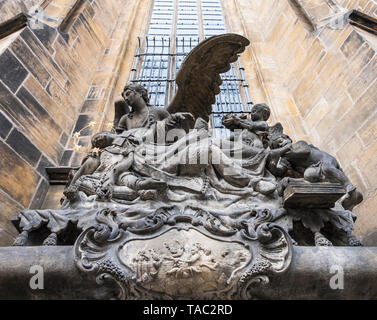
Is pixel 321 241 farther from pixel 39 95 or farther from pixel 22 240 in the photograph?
pixel 39 95

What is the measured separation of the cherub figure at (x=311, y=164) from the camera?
2.66m

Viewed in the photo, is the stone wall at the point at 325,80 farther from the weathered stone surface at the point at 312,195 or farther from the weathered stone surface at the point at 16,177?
the weathered stone surface at the point at 16,177

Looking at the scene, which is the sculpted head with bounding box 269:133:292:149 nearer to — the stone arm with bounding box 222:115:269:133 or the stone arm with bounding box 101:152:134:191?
the stone arm with bounding box 222:115:269:133

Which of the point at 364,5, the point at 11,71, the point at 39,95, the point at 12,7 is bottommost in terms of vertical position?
the point at 39,95

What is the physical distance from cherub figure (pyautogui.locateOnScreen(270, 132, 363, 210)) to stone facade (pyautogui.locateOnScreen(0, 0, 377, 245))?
42.7 inches

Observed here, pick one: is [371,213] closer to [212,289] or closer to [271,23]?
[212,289]

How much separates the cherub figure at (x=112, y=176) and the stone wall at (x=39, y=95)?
3.89 feet

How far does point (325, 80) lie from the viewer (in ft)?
17.9

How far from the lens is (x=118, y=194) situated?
2.58m

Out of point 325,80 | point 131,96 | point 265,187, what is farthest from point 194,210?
point 325,80

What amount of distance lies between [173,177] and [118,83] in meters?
4.63

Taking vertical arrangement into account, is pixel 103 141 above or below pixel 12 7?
below

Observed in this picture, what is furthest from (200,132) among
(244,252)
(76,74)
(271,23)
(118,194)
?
(271,23)

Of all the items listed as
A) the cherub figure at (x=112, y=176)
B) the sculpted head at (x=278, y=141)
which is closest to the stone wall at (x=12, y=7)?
the cherub figure at (x=112, y=176)
